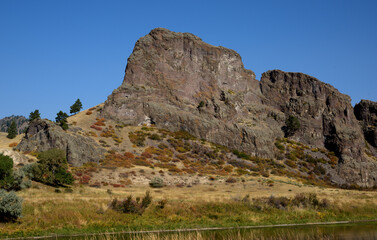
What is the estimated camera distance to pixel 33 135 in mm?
66625

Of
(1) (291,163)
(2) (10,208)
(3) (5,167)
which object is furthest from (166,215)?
(1) (291,163)

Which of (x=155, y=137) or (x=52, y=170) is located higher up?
(x=155, y=137)

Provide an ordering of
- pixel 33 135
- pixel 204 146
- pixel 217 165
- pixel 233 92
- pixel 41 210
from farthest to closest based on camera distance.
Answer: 1. pixel 233 92
2. pixel 204 146
3. pixel 217 165
4. pixel 33 135
5. pixel 41 210

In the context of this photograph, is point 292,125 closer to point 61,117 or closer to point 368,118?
point 368,118

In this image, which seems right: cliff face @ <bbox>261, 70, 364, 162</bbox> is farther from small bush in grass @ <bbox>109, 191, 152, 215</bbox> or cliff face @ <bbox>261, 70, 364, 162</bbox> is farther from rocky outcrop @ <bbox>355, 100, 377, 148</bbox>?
small bush in grass @ <bbox>109, 191, 152, 215</bbox>

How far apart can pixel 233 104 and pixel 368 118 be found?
5611cm

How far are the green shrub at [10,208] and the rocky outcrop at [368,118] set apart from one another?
121 m

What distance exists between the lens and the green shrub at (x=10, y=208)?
25.4 metres

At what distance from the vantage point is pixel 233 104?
340 feet

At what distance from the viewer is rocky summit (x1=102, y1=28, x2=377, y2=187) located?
9288 cm

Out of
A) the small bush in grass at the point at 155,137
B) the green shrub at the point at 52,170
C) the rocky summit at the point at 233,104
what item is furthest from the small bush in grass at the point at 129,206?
the rocky summit at the point at 233,104

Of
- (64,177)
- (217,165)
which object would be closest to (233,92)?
(217,165)

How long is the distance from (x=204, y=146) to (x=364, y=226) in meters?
58.1

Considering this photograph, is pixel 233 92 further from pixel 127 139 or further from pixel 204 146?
pixel 127 139
